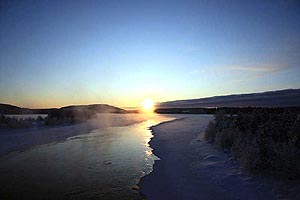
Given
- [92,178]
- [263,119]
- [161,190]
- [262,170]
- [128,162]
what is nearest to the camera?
[161,190]

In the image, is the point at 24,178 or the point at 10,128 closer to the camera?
the point at 24,178

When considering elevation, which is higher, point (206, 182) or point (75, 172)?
point (75, 172)

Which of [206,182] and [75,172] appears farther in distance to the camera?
[75,172]

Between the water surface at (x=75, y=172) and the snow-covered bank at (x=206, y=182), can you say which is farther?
the water surface at (x=75, y=172)

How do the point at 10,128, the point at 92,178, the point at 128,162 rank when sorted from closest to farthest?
1. the point at 92,178
2. the point at 128,162
3. the point at 10,128

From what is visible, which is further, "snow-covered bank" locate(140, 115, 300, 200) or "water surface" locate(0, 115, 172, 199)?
"water surface" locate(0, 115, 172, 199)

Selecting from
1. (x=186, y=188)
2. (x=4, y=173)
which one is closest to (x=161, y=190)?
(x=186, y=188)

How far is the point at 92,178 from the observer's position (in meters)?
8.20

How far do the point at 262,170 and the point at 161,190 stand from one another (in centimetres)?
325

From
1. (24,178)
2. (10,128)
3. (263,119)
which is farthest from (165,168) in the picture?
(10,128)

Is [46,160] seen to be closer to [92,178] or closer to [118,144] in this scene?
[92,178]

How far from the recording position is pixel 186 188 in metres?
6.97

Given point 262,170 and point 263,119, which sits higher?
point 263,119

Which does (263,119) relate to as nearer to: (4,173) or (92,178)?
(92,178)
